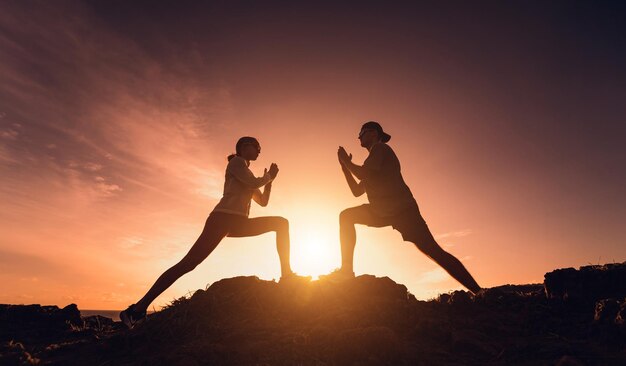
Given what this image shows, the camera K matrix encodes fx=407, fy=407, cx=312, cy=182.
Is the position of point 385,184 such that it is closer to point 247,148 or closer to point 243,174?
point 243,174

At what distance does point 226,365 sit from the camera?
→ 411 centimetres

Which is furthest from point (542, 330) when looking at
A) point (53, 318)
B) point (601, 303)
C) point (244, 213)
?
point (53, 318)

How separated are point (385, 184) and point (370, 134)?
3.27ft

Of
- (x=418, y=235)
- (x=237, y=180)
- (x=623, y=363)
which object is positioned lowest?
(x=623, y=363)

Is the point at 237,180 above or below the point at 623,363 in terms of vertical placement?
above

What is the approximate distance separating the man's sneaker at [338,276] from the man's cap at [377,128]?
248 centimetres

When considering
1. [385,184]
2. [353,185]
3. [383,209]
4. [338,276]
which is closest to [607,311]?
[383,209]

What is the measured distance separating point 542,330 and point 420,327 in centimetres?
150

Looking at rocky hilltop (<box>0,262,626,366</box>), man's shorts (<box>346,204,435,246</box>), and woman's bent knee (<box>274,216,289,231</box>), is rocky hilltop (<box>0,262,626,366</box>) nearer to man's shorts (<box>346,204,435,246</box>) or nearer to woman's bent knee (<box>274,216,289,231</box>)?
man's shorts (<box>346,204,435,246</box>)

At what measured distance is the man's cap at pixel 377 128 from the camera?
7309 millimetres

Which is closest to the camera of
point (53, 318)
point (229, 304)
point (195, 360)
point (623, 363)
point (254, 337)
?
point (623, 363)

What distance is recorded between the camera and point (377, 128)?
7332mm

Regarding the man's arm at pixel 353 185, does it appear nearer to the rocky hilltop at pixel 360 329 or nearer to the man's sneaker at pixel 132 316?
the rocky hilltop at pixel 360 329

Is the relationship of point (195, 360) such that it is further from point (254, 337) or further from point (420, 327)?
point (420, 327)
